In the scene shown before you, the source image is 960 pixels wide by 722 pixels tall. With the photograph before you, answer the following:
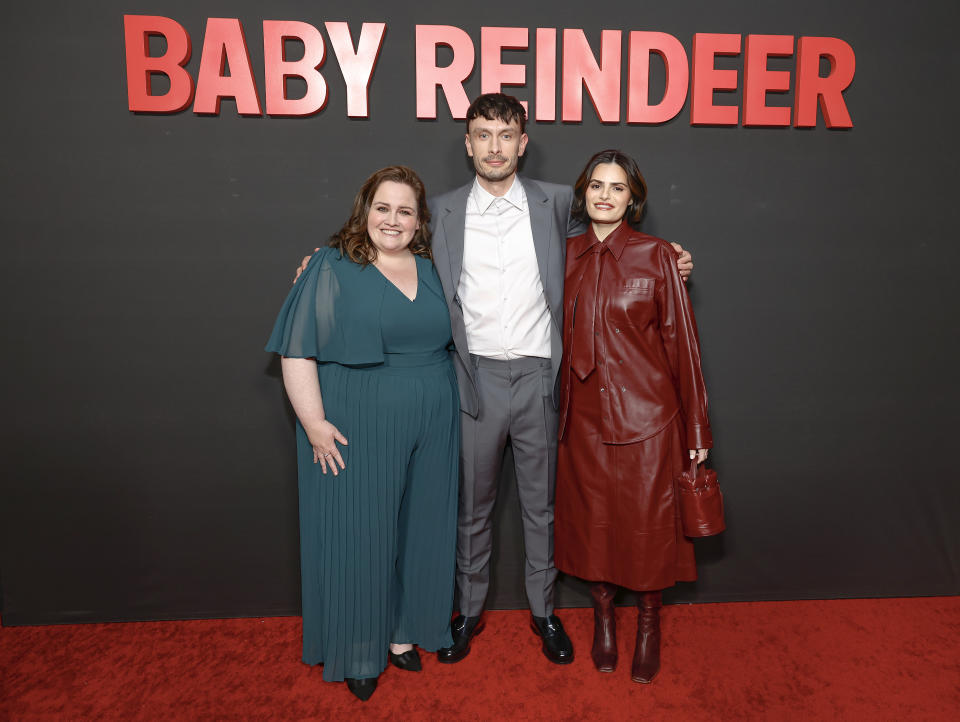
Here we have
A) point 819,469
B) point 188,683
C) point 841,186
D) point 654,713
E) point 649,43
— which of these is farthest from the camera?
point 819,469

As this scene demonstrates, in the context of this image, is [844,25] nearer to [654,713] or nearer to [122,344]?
[654,713]

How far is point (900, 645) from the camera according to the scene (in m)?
2.51

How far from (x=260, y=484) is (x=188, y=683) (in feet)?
2.61

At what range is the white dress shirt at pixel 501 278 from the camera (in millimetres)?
2219

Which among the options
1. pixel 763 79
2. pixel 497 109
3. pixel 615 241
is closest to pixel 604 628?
pixel 615 241

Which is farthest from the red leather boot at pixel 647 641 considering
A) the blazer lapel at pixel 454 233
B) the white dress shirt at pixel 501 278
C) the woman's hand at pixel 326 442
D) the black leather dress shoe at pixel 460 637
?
the blazer lapel at pixel 454 233

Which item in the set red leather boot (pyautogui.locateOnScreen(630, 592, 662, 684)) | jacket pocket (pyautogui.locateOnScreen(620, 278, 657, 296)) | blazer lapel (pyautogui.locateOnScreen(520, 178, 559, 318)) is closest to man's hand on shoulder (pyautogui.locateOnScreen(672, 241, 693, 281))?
jacket pocket (pyautogui.locateOnScreen(620, 278, 657, 296))

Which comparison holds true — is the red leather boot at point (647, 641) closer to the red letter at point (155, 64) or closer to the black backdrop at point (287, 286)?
the black backdrop at point (287, 286)

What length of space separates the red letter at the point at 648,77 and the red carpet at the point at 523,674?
2.22m

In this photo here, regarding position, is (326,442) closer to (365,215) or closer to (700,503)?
(365,215)

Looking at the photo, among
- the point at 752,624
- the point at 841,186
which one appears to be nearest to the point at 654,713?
the point at 752,624

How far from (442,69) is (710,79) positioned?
1.12 metres

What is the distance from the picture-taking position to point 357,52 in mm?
2398

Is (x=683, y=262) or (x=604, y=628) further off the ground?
(x=683, y=262)
